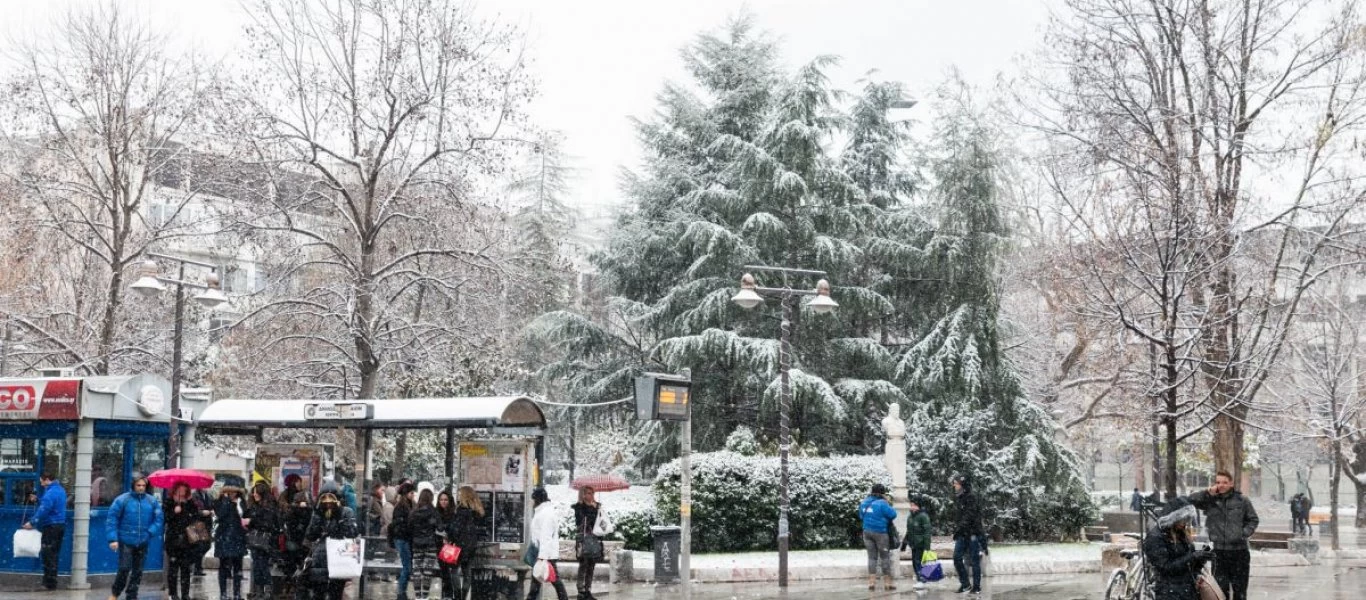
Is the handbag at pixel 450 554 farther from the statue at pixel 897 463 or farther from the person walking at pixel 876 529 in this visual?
the statue at pixel 897 463

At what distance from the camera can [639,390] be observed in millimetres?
17562

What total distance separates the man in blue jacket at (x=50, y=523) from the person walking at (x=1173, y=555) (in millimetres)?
14741

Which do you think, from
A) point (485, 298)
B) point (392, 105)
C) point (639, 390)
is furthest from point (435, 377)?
point (639, 390)

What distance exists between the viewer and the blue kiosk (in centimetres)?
1947

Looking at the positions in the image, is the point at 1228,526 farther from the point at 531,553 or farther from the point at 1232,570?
the point at 531,553

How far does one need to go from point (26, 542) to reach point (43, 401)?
2.02 m

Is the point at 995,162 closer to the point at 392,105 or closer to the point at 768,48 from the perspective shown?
the point at 768,48

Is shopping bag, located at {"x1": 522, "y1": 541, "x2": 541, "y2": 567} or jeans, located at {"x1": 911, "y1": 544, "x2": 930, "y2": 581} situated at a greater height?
shopping bag, located at {"x1": 522, "y1": 541, "x2": 541, "y2": 567}

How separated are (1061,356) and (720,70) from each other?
14533mm

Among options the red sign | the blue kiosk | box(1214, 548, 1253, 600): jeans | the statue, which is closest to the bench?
the statue

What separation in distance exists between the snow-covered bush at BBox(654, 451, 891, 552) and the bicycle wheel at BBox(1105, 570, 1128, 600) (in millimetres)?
10821

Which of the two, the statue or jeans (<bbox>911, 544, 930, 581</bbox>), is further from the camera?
the statue

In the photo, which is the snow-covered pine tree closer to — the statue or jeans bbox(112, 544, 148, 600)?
the statue

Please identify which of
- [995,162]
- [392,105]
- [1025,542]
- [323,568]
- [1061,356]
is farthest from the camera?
[1061,356]
